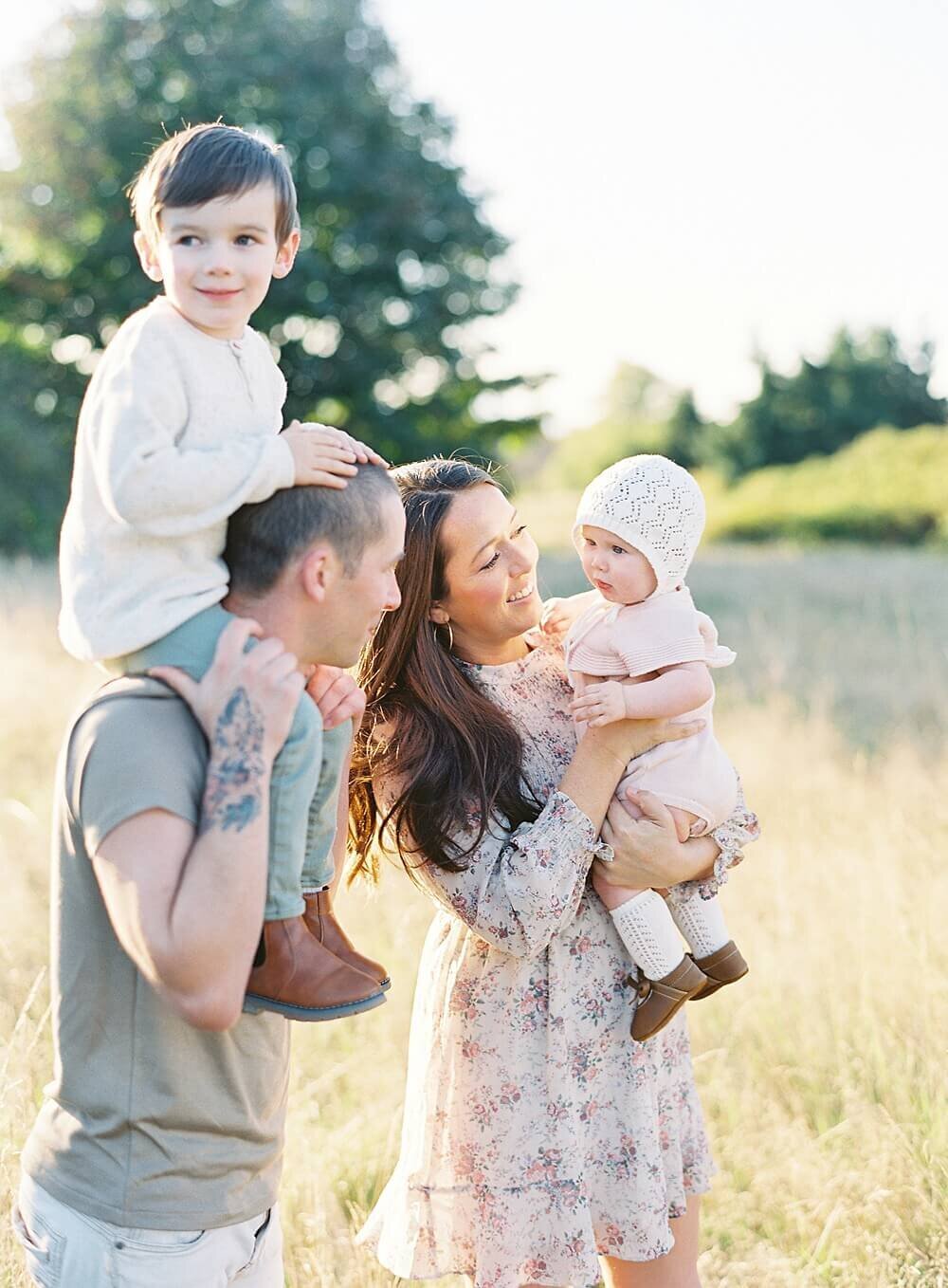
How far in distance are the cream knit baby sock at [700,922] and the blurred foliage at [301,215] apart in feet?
60.6

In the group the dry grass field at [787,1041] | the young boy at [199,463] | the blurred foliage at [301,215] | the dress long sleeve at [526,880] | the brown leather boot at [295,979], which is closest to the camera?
the young boy at [199,463]

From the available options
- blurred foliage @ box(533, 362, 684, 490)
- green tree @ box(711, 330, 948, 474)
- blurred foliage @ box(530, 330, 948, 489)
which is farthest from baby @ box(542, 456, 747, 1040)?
blurred foliage @ box(533, 362, 684, 490)

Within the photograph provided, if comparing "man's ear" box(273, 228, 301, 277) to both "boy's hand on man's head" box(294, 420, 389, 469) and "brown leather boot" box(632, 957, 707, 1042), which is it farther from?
"brown leather boot" box(632, 957, 707, 1042)

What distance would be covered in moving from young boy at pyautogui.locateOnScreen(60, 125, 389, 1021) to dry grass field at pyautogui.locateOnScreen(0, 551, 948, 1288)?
141 centimetres

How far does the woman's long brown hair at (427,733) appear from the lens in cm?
246

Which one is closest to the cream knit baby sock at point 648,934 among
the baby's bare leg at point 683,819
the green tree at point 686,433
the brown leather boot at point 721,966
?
the baby's bare leg at point 683,819

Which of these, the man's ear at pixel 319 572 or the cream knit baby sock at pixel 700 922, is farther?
the cream knit baby sock at pixel 700 922

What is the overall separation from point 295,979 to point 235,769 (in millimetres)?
367

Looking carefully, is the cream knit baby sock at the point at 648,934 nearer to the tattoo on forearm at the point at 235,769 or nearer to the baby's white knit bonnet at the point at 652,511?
the baby's white knit bonnet at the point at 652,511

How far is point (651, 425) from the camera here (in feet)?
152

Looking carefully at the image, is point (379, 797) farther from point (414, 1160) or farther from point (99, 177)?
point (99, 177)

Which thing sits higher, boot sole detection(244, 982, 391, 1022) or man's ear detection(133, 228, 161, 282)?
man's ear detection(133, 228, 161, 282)

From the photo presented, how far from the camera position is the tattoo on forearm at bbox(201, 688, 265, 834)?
5.29 feet

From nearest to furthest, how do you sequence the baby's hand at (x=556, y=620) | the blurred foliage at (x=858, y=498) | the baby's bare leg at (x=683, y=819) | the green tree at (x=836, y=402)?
the baby's bare leg at (x=683, y=819), the baby's hand at (x=556, y=620), the blurred foliage at (x=858, y=498), the green tree at (x=836, y=402)
